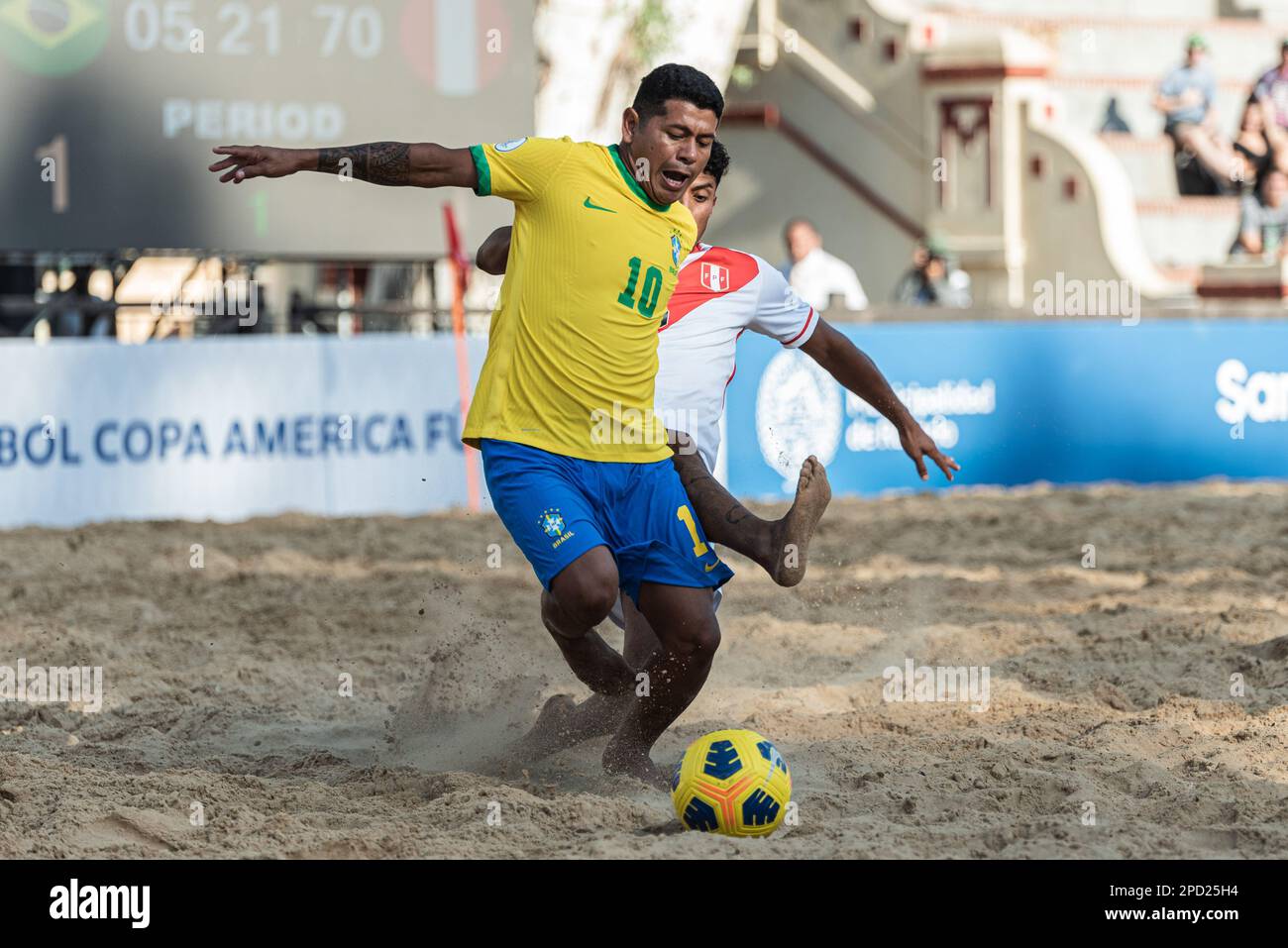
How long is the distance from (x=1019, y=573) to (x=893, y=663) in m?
2.51

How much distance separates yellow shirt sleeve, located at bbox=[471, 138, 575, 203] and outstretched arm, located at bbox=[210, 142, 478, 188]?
36 millimetres

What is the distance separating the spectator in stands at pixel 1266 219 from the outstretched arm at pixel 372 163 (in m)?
15.0

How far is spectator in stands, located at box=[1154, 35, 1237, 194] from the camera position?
19625 millimetres

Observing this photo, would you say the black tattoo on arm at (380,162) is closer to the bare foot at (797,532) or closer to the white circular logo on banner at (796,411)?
the bare foot at (797,532)

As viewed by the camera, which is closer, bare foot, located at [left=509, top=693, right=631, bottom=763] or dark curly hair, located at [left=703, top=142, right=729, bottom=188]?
bare foot, located at [left=509, top=693, right=631, bottom=763]

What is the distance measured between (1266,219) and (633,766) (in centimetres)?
1516

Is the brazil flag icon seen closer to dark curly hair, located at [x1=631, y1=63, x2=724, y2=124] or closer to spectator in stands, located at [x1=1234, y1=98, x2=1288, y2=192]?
dark curly hair, located at [x1=631, y1=63, x2=724, y2=124]

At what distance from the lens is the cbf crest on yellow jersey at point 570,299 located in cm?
512

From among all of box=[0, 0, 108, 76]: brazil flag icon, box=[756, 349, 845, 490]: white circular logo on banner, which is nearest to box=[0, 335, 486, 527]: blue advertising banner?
box=[0, 0, 108, 76]: brazil flag icon

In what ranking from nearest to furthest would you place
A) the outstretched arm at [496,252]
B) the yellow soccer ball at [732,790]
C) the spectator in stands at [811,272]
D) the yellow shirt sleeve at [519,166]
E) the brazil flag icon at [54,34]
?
the yellow soccer ball at [732,790]
the yellow shirt sleeve at [519,166]
the outstretched arm at [496,252]
the brazil flag icon at [54,34]
the spectator in stands at [811,272]

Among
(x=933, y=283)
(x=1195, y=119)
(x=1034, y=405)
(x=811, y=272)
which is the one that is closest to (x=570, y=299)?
(x=811, y=272)

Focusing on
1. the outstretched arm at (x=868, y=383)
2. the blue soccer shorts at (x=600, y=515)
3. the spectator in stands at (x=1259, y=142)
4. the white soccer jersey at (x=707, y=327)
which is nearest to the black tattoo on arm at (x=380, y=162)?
the blue soccer shorts at (x=600, y=515)

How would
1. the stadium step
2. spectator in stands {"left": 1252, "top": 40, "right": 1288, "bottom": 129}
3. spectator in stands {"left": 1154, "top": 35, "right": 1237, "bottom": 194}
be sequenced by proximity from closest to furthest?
spectator in stands {"left": 1252, "top": 40, "right": 1288, "bottom": 129}, spectator in stands {"left": 1154, "top": 35, "right": 1237, "bottom": 194}, the stadium step
